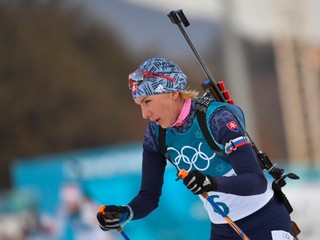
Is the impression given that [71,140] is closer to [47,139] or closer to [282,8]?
[47,139]

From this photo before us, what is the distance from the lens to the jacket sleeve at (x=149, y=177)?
14.5 feet

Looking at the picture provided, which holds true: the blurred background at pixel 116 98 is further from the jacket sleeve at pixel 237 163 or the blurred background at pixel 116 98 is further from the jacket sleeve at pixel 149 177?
the jacket sleeve at pixel 237 163

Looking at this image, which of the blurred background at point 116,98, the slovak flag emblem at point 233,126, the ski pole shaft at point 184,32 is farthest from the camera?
the blurred background at point 116,98

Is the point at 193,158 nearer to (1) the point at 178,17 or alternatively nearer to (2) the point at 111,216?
(2) the point at 111,216

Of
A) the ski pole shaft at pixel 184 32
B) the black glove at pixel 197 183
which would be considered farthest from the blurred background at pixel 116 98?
the black glove at pixel 197 183

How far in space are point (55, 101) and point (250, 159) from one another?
28410 millimetres

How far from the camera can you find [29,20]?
3055 cm

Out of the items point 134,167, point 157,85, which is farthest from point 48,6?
point 157,85

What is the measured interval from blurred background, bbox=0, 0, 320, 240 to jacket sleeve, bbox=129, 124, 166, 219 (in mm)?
3819

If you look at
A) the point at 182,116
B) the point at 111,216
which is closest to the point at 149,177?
the point at 111,216

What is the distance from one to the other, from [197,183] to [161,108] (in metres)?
0.61

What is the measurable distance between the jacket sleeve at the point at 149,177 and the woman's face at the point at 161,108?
0.80ft

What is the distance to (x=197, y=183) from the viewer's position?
3701 millimetres

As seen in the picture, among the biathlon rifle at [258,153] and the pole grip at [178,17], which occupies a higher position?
the pole grip at [178,17]
